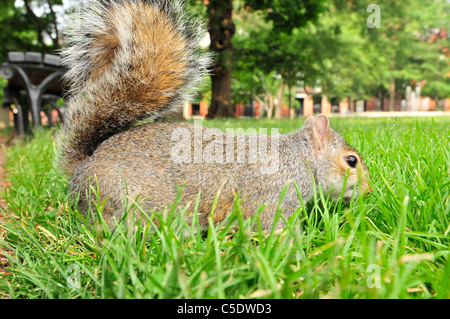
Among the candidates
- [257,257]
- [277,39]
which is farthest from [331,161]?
[277,39]

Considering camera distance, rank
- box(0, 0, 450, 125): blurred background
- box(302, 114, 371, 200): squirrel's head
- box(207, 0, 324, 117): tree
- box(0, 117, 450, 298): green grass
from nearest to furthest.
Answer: box(0, 117, 450, 298): green grass → box(302, 114, 371, 200): squirrel's head → box(207, 0, 324, 117): tree → box(0, 0, 450, 125): blurred background

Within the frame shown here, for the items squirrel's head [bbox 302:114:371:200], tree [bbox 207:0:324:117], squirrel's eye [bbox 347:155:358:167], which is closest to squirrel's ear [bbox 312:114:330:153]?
squirrel's head [bbox 302:114:371:200]

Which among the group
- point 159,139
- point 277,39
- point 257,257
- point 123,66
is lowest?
point 257,257

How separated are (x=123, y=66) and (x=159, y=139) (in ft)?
1.34

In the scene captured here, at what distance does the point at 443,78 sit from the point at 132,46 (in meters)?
30.6

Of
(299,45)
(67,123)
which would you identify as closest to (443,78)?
(299,45)

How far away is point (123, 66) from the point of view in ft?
6.00

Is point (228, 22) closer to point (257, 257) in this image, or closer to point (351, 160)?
point (351, 160)

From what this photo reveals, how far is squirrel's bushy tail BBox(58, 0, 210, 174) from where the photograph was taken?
6.03ft

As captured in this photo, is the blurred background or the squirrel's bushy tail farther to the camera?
the blurred background

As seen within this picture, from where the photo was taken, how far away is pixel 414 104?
109 ft

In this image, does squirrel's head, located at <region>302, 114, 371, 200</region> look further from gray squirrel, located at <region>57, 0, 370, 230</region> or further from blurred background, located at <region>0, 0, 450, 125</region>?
blurred background, located at <region>0, 0, 450, 125</region>

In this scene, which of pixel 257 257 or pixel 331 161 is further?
pixel 331 161
